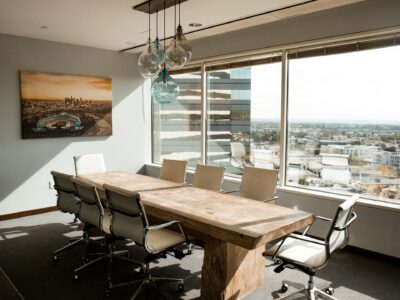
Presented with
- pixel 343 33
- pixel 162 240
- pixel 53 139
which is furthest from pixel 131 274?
pixel 343 33

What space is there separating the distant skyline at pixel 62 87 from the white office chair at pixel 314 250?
428cm

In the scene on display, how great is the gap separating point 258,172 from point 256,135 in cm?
137

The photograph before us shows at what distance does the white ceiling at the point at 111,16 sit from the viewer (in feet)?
12.1

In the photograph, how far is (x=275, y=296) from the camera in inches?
118

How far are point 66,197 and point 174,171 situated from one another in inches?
57.1

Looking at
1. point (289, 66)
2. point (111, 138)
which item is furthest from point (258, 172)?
point (111, 138)

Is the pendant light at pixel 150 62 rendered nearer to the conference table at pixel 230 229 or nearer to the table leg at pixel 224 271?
the conference table at pixel 230 229

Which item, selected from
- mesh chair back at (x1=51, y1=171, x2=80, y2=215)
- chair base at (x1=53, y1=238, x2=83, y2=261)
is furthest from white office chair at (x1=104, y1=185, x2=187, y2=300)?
chair base at (x1=53, y1=238, x2=83, y2=261)

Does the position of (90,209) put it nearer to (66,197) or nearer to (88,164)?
(66,197)

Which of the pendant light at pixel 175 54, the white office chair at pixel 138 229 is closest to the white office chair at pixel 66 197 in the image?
the white office chair at pixel 138 229

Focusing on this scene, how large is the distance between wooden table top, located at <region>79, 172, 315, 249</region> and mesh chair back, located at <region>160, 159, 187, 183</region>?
68cm

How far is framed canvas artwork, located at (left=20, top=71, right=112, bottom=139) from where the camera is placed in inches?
207

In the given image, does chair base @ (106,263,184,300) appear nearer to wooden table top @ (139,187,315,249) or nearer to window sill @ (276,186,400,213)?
wooden table top @ (139,187,315,249)

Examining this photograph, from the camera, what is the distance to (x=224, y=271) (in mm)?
2707
